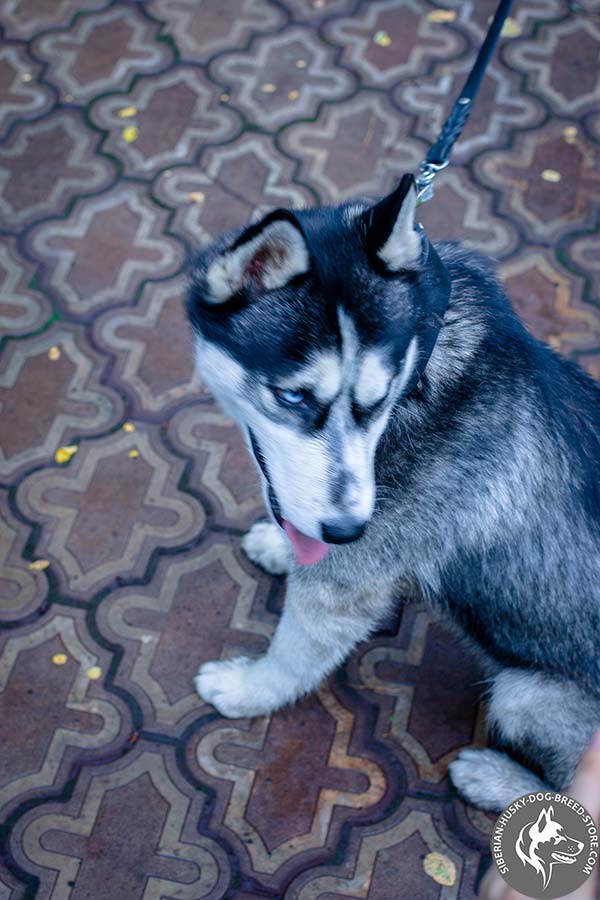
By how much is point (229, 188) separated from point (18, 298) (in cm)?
119

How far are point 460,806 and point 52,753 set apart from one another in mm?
1418

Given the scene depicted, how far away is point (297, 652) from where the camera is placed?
3002 mm

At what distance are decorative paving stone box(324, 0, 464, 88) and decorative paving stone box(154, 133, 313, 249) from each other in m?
0.83

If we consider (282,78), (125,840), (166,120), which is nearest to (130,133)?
(166,120)

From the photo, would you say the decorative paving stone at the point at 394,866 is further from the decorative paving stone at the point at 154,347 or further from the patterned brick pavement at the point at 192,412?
the decorative paving stone at the point at 154,347

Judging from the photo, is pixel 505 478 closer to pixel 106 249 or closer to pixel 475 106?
pixel 106 249

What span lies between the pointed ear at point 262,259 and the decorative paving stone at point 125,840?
1.75 metres

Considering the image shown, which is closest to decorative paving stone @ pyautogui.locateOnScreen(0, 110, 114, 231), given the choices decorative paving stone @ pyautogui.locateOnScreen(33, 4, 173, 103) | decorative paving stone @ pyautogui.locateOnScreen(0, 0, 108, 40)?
decorative paving stone @ pyautogui.locateOnScreen(33, 4, 173, 103)

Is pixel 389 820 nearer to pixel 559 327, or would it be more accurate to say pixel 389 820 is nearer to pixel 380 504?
pixel 380 504

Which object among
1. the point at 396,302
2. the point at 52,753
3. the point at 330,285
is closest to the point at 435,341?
the point at 396,302

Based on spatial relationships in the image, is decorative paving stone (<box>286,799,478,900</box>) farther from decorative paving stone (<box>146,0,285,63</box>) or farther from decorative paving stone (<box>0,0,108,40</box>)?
decorative paving stone (<box>0,0,108,40</box>)

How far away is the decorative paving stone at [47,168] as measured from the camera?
4609 mm

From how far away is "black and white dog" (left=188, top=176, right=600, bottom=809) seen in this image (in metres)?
2.24

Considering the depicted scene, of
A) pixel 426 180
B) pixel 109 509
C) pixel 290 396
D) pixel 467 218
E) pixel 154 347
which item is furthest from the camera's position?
pixel 467 218
